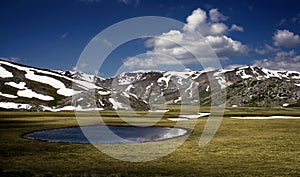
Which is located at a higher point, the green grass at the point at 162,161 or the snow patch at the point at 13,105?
the snow patch at the point at 13,105

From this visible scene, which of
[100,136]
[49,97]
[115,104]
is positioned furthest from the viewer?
[115,104]

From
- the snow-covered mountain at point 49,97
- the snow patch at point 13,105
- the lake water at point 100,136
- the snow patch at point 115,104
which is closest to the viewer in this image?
the lake water at point 100,136

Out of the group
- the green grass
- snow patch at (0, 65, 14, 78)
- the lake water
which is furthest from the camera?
snow patch at (0, 65, 14, 78)

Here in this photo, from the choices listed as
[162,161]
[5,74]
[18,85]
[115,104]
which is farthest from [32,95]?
[162,161]

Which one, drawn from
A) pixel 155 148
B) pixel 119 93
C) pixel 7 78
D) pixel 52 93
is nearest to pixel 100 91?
pixel 119 93

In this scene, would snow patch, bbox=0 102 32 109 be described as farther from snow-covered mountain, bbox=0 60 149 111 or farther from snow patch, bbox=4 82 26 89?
snow patch, bbox=4 82 26 89

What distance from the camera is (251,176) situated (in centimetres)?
2631

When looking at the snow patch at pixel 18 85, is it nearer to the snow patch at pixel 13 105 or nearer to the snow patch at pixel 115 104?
the snow patch at pixel 13 105

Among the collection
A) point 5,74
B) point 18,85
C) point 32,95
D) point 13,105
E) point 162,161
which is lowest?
point 162,161

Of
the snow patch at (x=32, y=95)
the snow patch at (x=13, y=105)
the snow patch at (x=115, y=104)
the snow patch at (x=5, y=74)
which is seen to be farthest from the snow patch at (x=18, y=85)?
the snow patch at (x=115, y=104)

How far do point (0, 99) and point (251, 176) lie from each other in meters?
147

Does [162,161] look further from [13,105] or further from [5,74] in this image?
[5,74]

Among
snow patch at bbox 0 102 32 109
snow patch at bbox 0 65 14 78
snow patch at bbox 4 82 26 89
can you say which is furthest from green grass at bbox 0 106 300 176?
snow patch at bbox 0 65 14 78

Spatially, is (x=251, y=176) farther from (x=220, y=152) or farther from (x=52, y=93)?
(x=52, y=93)
